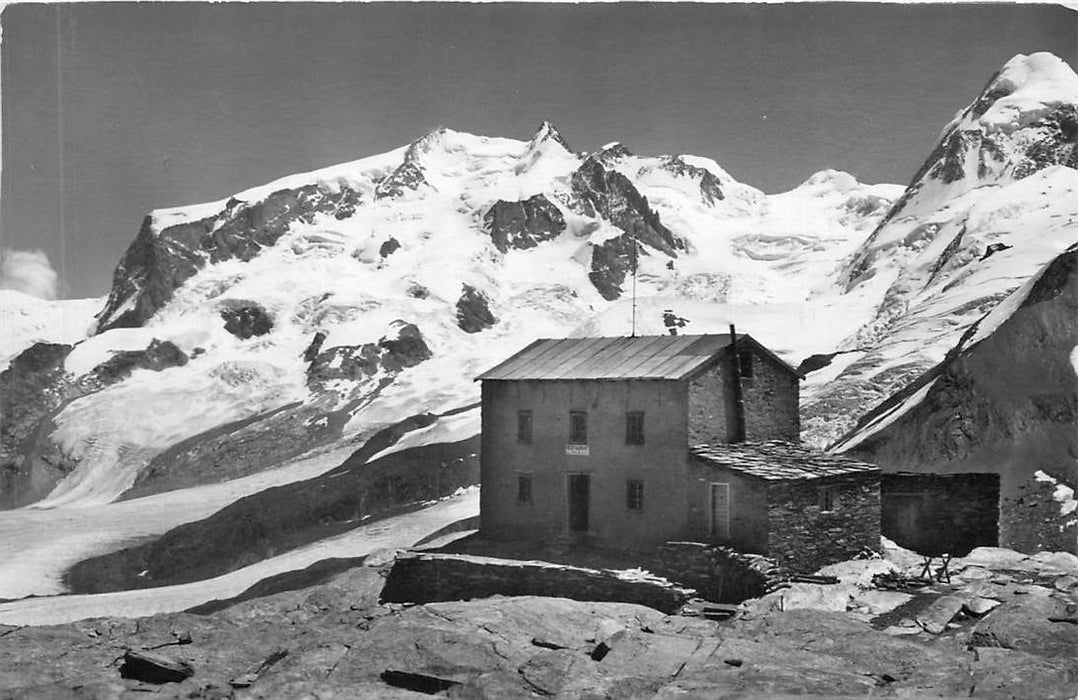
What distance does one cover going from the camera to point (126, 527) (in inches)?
1250

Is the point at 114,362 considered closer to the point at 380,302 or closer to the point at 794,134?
the point at 380,302

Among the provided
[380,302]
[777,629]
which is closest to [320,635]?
[777,629]

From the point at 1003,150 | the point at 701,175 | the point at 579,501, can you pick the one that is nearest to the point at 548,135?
the point at 701,175

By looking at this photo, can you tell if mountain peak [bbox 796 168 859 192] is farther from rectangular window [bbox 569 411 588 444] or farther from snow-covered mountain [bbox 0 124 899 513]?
rectangular window [bbox 569 411 588 444]

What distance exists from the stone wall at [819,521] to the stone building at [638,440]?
0.11ft

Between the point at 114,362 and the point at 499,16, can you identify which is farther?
the point at 114,362

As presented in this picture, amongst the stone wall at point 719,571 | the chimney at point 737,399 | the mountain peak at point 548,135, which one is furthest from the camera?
the mountain peak at point 548,135

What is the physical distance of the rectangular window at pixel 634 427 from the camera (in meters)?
22.2

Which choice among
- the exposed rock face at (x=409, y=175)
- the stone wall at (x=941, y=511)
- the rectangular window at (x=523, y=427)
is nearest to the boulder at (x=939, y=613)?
the stone wall at (x=941, y=511)

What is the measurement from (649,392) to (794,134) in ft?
22.0

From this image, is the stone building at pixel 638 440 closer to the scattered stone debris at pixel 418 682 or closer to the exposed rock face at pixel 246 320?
the scattered stone debris at pixel 418 682

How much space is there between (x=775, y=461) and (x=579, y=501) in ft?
14.7

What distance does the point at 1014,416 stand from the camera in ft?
80.4

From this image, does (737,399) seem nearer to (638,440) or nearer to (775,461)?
(775,461)
